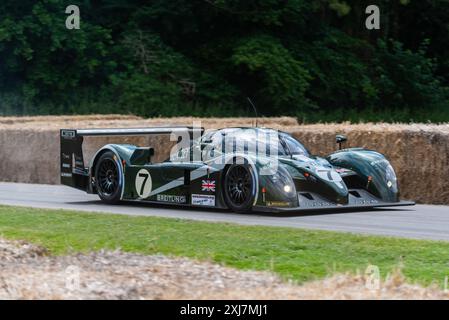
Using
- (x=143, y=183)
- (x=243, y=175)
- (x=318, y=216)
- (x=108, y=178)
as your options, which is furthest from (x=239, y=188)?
(x=108, y=178)

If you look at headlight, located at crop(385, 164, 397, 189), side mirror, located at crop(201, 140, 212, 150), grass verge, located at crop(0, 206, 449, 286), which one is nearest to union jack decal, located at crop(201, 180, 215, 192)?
side mirror, located at crop(201, 140, 212, 150)

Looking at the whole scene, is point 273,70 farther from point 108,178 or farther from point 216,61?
point 108,178

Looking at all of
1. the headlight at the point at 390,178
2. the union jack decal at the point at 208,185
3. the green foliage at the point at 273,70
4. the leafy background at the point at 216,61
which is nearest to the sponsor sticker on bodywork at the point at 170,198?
the union jack decal at the point at 208,185

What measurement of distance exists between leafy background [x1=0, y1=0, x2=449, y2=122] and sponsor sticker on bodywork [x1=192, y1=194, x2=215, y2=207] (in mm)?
20408

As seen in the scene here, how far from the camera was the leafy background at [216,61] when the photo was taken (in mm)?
35469

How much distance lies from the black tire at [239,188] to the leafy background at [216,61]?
825 inches

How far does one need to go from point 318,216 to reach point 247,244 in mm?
3473

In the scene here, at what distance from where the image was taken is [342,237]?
1048 centimetres

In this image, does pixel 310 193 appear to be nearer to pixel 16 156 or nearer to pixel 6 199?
pixel 6 199

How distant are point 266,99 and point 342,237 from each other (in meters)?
27.7

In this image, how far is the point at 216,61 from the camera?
A: 129 ft

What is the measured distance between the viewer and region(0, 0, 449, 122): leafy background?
116 feet

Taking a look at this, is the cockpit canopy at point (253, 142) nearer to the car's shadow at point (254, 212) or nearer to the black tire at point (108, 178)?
the car's shadow at point (254, 212)
